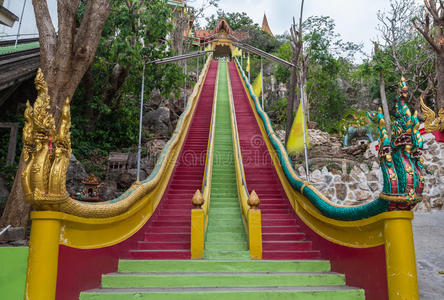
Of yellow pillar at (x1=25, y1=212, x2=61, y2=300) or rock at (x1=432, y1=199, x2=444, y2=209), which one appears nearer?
yellow pillar at (x1=25, y1=212, x2=61, y2=300)

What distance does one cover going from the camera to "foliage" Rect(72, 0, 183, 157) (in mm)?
9500

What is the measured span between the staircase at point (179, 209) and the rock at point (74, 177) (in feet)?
10.5

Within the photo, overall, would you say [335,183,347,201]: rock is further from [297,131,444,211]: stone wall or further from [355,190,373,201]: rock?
[355,190,373,201]: rock

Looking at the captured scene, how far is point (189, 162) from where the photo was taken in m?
8.55

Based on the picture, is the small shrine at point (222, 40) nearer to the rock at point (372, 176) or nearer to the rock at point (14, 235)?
the rock at point (372, 176)

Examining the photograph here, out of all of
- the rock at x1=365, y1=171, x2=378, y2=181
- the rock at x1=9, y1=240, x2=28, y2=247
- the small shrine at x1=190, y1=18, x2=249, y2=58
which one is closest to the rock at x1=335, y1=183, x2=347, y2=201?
the rock at x1=365, y1=171, x2=378, y2=181

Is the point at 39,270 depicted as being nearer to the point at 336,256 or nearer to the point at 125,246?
the point at 125,246

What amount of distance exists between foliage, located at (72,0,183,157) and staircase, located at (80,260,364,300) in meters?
6.83

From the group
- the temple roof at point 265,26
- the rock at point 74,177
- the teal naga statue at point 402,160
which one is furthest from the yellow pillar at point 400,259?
the temple roof at point 265,26

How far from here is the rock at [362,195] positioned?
8.59m

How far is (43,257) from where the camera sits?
8.06 ft

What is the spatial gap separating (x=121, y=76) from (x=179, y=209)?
22.2 ft

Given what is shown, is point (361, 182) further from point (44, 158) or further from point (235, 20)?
point (235, 20)

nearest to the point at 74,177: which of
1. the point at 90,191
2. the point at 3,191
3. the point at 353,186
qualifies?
the point at 3,191
